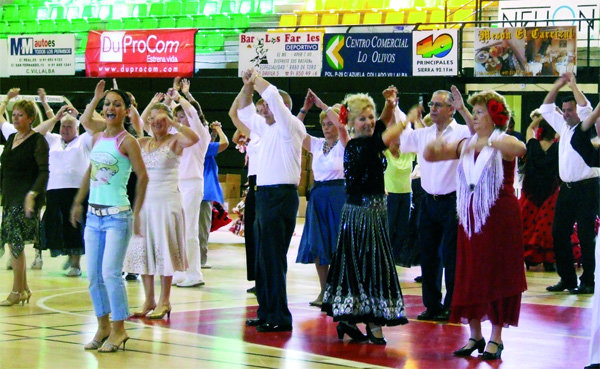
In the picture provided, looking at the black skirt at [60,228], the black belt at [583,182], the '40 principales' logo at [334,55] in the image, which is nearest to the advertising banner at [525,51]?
the '40 principales' logo at [334,55]

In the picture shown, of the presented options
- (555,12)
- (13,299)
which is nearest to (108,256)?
(13,299)

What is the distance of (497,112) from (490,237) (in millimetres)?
785

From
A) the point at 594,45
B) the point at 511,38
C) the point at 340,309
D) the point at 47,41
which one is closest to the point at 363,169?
the point at 340,309

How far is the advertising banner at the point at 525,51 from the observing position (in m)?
16.0

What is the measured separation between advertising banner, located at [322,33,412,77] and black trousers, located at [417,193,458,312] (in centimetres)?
898

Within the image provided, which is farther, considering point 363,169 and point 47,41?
point 47,41

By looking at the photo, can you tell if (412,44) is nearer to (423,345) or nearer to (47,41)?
(47,41)

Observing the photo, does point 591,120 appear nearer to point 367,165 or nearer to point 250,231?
point 367,165

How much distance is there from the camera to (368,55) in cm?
1750

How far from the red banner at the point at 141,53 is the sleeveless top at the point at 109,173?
476 inches

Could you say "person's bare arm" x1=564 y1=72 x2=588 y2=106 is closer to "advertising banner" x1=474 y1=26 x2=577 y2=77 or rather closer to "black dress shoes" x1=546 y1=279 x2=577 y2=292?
"black dress shoes" x1=546 y1=279 x2=577 y2=292

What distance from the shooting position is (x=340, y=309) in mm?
7277

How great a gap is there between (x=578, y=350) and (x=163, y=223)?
321 cm

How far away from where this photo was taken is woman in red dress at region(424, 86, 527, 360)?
6.78 meters
